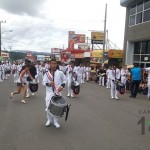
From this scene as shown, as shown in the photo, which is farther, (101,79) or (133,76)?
(101,79)

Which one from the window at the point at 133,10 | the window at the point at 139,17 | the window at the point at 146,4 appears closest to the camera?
the window at the point at 146,4

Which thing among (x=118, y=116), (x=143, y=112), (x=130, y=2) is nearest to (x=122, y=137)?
(x=118, y=116)

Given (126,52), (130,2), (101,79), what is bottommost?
(101,79)

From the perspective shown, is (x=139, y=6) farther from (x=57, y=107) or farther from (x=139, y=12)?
(x=57, y=107)

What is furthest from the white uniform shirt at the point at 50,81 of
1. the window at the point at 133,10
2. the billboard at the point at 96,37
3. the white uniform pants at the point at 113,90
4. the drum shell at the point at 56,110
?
the billboard at the point at 96,37

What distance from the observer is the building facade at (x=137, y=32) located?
1040 inches

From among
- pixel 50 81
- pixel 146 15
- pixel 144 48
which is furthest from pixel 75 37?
pixel 50 81

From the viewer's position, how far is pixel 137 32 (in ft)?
89.9

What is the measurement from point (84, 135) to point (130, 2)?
22.8 meters

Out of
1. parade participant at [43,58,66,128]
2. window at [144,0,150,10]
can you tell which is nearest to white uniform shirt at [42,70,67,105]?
parade participant at [43,58,66,128]

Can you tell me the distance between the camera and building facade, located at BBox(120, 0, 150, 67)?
26406 millimetres

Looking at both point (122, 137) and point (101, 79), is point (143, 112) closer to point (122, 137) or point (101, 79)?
point (122, 137)

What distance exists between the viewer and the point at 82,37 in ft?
264

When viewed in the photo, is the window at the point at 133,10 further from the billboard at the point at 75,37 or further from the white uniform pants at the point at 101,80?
the billboard at the point at 75,37
